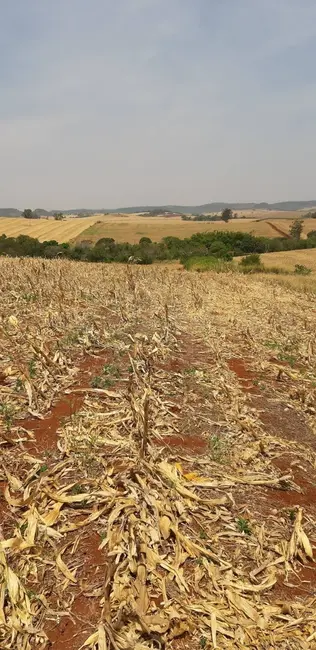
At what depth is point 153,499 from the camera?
4367 mm

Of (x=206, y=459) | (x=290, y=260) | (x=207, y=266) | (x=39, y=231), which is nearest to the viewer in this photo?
(x=206, y=459)

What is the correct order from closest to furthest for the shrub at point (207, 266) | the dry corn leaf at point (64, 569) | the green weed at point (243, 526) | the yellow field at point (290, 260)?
the dry corn leaf at point (64, 569) → the green weed at point (243, 526) → the shrub at point (207, 266) → the yellow field at point (290, 260)

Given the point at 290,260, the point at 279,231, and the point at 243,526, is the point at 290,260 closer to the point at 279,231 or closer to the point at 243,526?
the point at 243,526

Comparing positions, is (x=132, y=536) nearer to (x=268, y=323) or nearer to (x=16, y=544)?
(x=16, y=544)

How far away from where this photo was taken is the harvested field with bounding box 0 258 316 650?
3344 millimetres

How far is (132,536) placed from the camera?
155 inches

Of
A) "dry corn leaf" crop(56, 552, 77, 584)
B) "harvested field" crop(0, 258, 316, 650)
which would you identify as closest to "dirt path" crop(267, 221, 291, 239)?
"harvested field" crop(0, 258, 316, 650)

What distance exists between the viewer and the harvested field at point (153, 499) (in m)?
3.34

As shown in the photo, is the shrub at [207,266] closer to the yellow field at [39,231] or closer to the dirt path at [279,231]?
the yellow field at [39,231]

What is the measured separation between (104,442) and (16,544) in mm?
1712

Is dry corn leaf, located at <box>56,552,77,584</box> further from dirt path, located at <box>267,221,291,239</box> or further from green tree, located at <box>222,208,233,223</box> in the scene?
green tree, located at <box>222,208,233,223</box>

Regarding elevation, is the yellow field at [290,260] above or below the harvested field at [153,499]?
below

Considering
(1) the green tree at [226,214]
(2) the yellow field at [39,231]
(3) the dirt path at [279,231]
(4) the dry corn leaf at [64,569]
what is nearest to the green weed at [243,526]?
(4) the dry corn leaf at [64,569]

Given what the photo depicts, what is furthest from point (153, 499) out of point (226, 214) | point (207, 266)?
point (226, 214)
